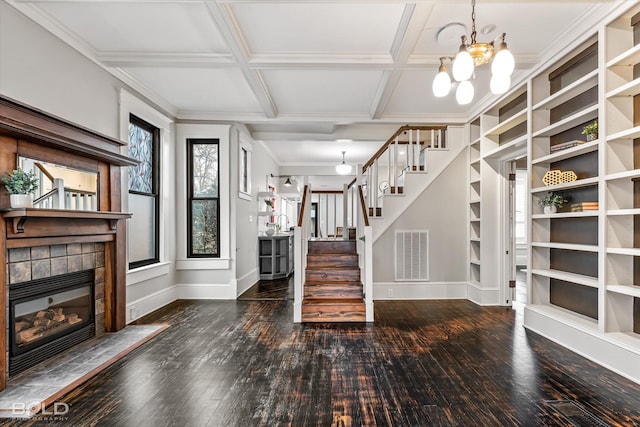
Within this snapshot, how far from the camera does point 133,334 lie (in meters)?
3.81

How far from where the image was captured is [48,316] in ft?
10.3

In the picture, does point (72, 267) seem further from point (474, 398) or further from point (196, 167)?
point (474, 398)

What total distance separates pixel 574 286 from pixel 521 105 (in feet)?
7.95

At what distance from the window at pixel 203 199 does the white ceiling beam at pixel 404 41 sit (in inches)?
113

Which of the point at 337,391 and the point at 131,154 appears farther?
the point at 131,154

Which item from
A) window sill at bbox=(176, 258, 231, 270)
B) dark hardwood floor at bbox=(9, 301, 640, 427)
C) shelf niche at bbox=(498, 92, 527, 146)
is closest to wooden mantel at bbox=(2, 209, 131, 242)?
dark hardwood floor at bbox=(9, 301, 640, 427)

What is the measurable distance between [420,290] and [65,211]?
4.89m

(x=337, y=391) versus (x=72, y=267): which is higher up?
(x=72, y=267)

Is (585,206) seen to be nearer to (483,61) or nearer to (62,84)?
(483,61)

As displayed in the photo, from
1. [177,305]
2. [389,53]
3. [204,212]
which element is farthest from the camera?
[204,212]

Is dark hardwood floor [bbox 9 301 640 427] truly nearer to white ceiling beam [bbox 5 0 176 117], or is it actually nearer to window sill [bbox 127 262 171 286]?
window sill [bbox 127 262 171 286]

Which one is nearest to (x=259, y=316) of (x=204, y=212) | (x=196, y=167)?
(x=204, y=212)

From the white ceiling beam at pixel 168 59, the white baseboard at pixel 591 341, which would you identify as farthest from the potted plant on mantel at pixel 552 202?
the white ceiling beam at pixel 168 59

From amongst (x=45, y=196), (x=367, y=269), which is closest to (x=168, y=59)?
(x=45, y=196)
